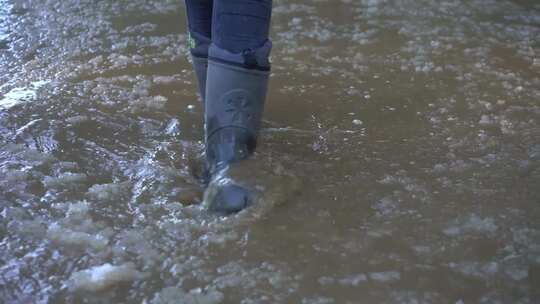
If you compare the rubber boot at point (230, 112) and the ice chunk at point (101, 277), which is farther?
the rubber boot at point (230, 112)

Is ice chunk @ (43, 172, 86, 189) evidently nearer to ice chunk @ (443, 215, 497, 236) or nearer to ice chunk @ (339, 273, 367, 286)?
ice chunk @ (339, 273, 367, 286)

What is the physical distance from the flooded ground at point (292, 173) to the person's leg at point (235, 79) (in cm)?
6

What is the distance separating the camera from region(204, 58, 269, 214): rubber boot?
1161mm

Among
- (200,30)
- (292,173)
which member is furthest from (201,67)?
(292,173)

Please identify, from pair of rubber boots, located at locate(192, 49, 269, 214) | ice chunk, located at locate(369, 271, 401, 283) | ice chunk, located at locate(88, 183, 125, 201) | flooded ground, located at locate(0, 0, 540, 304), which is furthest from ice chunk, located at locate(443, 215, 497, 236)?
ice chunk, located at locate(88, 183, 125, 201)

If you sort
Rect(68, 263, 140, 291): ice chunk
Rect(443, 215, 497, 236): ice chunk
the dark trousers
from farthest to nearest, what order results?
the dark trousers, Rect(443, 215, 497, 236): ice chunk, Rect(68, 263, 140, 291): ice chunk

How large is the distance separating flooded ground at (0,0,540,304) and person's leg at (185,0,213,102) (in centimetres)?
16

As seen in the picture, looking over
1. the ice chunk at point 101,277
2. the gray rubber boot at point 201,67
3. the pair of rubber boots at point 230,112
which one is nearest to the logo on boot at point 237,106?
the pair of rubber boots at point 230,112

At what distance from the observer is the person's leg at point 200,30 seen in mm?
1322

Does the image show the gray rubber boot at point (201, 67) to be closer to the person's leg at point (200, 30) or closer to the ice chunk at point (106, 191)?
the person's leg at point (200, 30)

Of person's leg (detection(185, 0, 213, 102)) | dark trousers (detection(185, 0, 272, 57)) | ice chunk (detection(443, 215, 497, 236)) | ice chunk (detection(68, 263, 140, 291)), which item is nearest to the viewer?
ice chunk (detection(68, 263, 140, 291))

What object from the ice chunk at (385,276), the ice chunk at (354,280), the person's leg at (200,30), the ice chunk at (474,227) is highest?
the person's leg at (200,30)

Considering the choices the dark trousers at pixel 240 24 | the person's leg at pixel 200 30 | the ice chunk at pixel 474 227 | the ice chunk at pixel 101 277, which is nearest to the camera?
the ice chunk at pixel 101 277

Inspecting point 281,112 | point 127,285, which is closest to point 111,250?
point 127,285
